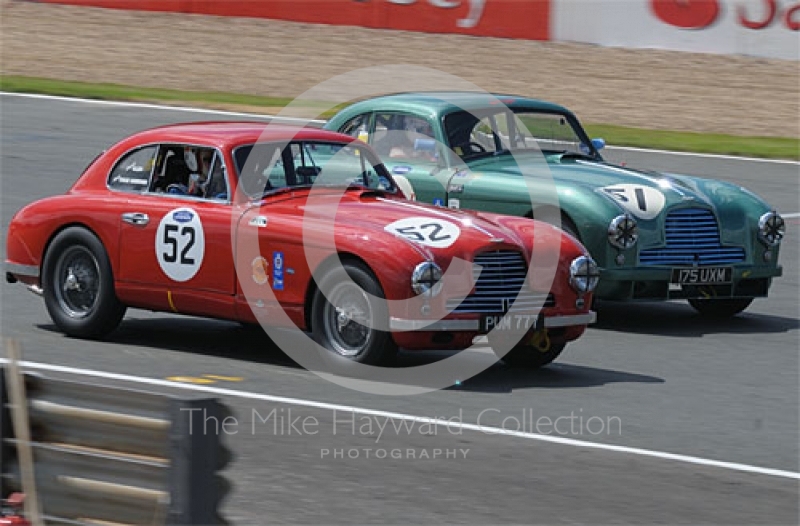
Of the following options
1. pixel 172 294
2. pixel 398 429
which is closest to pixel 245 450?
pixel 398 429

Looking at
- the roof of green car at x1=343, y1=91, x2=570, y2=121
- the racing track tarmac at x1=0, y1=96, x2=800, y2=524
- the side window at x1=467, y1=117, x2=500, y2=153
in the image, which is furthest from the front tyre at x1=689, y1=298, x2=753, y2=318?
the roof of green car at x1=343, y1=91, x2=570, y2=121

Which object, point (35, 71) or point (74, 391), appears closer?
point (74, 391)

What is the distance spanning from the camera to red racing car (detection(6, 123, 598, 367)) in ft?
28.7

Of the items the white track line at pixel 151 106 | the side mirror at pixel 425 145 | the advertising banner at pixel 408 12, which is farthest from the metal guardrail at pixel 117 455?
the advertising banner at pixel 408 12

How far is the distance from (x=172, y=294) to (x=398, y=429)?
232cm

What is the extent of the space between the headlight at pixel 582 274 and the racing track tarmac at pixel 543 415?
0.56m

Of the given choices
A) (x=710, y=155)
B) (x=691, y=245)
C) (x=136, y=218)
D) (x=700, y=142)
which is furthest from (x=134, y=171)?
(x=700, y=142)

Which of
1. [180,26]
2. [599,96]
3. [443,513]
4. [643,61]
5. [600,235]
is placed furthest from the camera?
[180,26]

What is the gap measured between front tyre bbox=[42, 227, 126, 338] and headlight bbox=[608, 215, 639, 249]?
3508 mm

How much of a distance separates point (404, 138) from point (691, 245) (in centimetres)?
250

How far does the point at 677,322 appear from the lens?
11.5 m

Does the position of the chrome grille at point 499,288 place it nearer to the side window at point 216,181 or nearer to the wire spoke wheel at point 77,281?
the side window at point 216,181

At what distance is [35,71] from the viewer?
26.6m

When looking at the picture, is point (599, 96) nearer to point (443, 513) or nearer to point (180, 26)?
point (180, 26)
